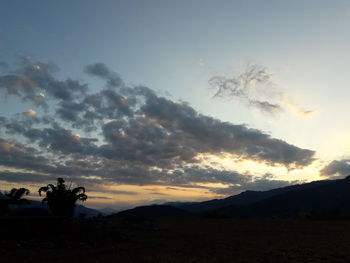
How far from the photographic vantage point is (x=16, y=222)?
78.5ft

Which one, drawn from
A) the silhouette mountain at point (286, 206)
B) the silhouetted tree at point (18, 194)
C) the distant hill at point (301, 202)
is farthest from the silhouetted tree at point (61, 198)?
the distant hill at point (301, 202)

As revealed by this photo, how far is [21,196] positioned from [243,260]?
32.0m

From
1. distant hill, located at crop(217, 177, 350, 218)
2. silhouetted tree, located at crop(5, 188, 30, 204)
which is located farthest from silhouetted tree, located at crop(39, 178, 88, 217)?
distant hill, located at crop(217, 177, 350, 218)

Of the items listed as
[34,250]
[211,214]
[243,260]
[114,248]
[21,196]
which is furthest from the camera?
[211,214]

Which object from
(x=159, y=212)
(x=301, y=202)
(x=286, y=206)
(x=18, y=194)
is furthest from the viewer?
(x=301, y=202)

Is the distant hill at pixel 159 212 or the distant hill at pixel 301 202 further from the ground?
the distant hill at pixel 301 202

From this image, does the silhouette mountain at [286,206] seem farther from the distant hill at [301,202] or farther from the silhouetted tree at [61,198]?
the silhouetted tree at [61,198]

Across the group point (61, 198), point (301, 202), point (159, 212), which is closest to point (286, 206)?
point (301, 202)

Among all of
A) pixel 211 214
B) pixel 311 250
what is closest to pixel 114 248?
pixel 311 250

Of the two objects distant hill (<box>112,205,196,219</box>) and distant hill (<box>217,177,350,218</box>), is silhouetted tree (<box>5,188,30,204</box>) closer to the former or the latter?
distant hill (<box>112,205,196,219</box>)

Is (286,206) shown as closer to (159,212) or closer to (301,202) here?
(301,202)

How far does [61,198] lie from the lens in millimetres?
41344

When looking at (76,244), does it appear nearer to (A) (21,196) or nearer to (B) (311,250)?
(B) (311,250)

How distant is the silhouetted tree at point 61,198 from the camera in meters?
41.2
